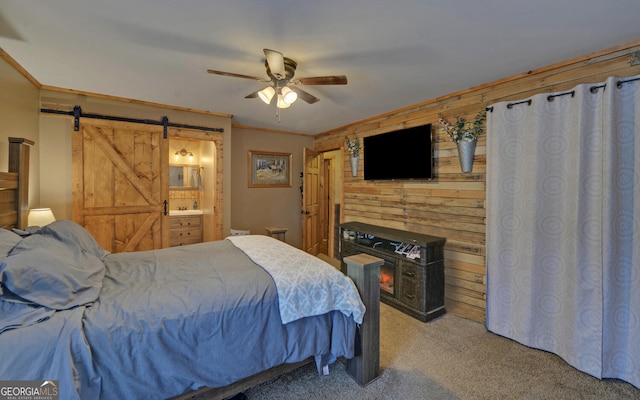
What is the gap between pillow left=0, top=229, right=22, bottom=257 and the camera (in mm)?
1552

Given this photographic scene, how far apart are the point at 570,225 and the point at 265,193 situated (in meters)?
4.28

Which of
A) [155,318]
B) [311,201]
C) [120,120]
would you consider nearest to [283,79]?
[155,318]

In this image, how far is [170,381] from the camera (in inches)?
57.9

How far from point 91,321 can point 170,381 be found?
0.49 metres

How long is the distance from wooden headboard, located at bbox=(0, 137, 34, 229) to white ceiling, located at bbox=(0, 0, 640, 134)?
2.57 ft

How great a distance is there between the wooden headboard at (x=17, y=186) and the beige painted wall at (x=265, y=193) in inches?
108

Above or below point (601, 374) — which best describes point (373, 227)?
above

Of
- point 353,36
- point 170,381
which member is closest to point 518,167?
point 353,36

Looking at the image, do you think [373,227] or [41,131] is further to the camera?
[373,227]

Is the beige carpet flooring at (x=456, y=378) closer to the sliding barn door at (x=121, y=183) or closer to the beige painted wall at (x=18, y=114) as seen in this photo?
the sliding barn door at (x=121, y=183)

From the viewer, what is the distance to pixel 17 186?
2.30 m

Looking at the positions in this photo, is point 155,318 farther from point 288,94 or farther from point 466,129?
point 466,129

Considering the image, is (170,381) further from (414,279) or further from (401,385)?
(414,279)

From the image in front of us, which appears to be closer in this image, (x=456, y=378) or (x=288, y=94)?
(x=456, y=378)
